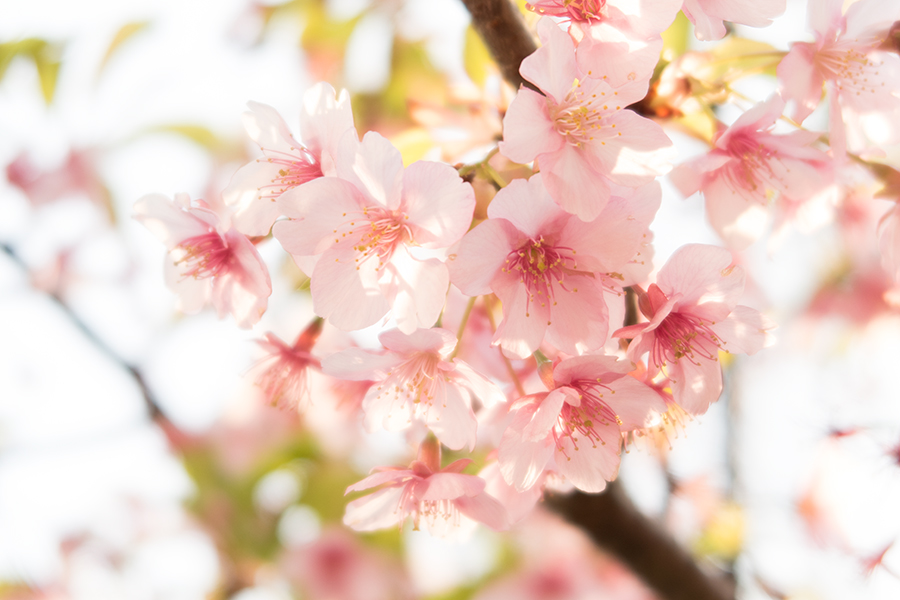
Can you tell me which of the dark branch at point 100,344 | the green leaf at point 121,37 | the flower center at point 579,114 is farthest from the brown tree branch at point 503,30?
the green leaf at point 121,37

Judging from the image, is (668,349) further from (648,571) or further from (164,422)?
(164,422)

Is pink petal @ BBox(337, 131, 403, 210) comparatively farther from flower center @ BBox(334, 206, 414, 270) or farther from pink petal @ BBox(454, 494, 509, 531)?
pink petal @ BBox(454, 494, 509, 531)

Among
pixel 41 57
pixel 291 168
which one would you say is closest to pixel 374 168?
pixel 291 168

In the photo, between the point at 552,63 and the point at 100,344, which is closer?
the point at 552,63

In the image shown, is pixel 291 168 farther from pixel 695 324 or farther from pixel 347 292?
pixel 695 324

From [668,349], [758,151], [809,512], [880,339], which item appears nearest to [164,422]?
[668,349]

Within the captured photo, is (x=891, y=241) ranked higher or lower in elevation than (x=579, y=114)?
lower
